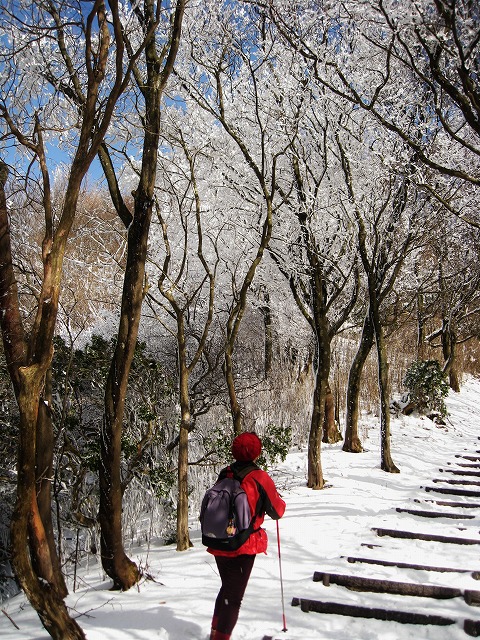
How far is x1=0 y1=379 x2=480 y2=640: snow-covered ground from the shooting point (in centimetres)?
387

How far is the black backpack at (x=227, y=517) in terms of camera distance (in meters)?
3.32

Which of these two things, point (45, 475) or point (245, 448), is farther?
point (45, 475)

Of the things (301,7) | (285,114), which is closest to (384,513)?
(285,114)

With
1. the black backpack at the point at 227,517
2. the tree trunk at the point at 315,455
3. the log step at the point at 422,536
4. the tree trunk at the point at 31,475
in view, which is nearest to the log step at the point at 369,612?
the black backpack at the point at 227,517

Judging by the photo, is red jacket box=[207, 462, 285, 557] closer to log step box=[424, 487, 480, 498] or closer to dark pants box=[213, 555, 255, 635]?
dark pants box=[213, 555, 255, 635]

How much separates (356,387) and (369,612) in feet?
23.4

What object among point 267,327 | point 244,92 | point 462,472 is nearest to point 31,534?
point 462,472

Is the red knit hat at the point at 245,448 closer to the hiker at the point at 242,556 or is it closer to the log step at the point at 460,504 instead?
the hiker at the point at 242,556

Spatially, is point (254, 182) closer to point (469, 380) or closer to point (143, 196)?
point (143, 196)

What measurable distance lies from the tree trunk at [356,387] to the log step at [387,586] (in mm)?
6392

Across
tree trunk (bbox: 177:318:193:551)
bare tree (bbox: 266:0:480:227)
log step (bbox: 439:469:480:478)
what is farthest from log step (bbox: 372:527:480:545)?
log step (bbox: 439:469:480:478)

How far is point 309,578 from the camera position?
4691 millimetres

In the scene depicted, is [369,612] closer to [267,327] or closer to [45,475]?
[45,475]

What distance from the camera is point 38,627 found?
14.5 feet
